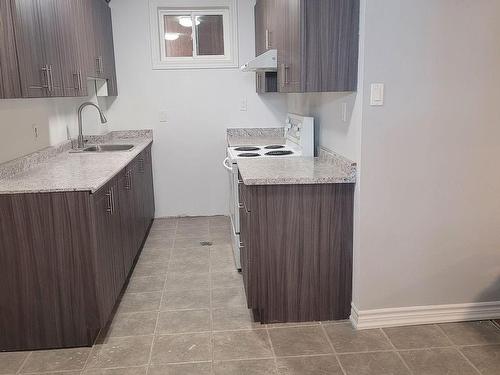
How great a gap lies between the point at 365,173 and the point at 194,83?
2.81 meters

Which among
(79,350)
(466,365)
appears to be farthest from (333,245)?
(79,350)

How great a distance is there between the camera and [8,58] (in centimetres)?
220

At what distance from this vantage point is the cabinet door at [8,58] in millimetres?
2162

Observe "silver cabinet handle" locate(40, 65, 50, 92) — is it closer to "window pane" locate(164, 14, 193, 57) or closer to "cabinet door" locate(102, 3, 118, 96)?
"cabinet door" locate(102, 3, 118, 96)

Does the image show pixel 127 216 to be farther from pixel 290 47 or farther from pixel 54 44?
pixel 290 47

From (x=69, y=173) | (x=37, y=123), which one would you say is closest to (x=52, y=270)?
(x=69, y=173)

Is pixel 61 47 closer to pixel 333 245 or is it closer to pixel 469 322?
pixel 333 245

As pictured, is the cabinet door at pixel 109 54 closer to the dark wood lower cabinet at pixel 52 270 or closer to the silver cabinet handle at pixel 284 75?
the silver cabinet handle at pixel 284 75

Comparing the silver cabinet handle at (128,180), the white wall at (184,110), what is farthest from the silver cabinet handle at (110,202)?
the white wall at (184,110)

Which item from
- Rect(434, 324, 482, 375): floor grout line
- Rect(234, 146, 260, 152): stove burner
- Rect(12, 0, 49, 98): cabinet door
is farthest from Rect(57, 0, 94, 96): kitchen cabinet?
Rect(434, 324, 482, 375): floor grout line

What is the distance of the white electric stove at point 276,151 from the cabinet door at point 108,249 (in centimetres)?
85

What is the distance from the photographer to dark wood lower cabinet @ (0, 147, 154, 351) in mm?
2301

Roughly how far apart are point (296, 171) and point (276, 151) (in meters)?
0.96

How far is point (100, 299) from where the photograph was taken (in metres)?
2.45
